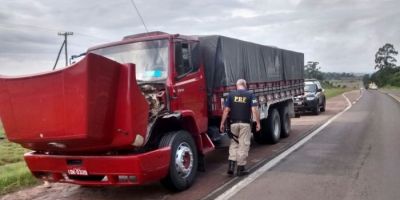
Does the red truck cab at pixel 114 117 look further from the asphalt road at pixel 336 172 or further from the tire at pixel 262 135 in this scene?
A: the tire at pixel 262 135

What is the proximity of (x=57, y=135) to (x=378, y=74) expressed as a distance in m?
160

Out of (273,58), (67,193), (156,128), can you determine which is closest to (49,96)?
(156,128)

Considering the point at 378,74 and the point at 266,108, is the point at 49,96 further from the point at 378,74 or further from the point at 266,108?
the point at 378,74

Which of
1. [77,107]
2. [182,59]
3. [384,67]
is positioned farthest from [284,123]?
[384,67]

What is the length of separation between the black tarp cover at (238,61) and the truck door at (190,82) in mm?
546

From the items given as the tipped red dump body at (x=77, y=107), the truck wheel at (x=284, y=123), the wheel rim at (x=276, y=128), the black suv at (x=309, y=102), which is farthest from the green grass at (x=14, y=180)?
the black suv at (x=309, y=102)

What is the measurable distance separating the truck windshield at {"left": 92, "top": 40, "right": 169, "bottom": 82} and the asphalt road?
237cm

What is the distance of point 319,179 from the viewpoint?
827 centimetres

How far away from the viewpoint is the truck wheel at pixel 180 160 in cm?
748

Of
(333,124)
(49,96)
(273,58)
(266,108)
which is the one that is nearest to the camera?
(49,96)

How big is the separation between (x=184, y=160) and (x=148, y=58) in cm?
181

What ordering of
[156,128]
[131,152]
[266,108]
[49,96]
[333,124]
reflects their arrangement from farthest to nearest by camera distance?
[333,124]
[266,108]
[156,128]
[131,152]
[49,96]

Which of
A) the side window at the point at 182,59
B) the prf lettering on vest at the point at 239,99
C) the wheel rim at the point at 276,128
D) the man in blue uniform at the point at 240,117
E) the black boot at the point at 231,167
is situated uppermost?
the side window at the point at 182,59

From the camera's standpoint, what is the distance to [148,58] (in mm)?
8219
